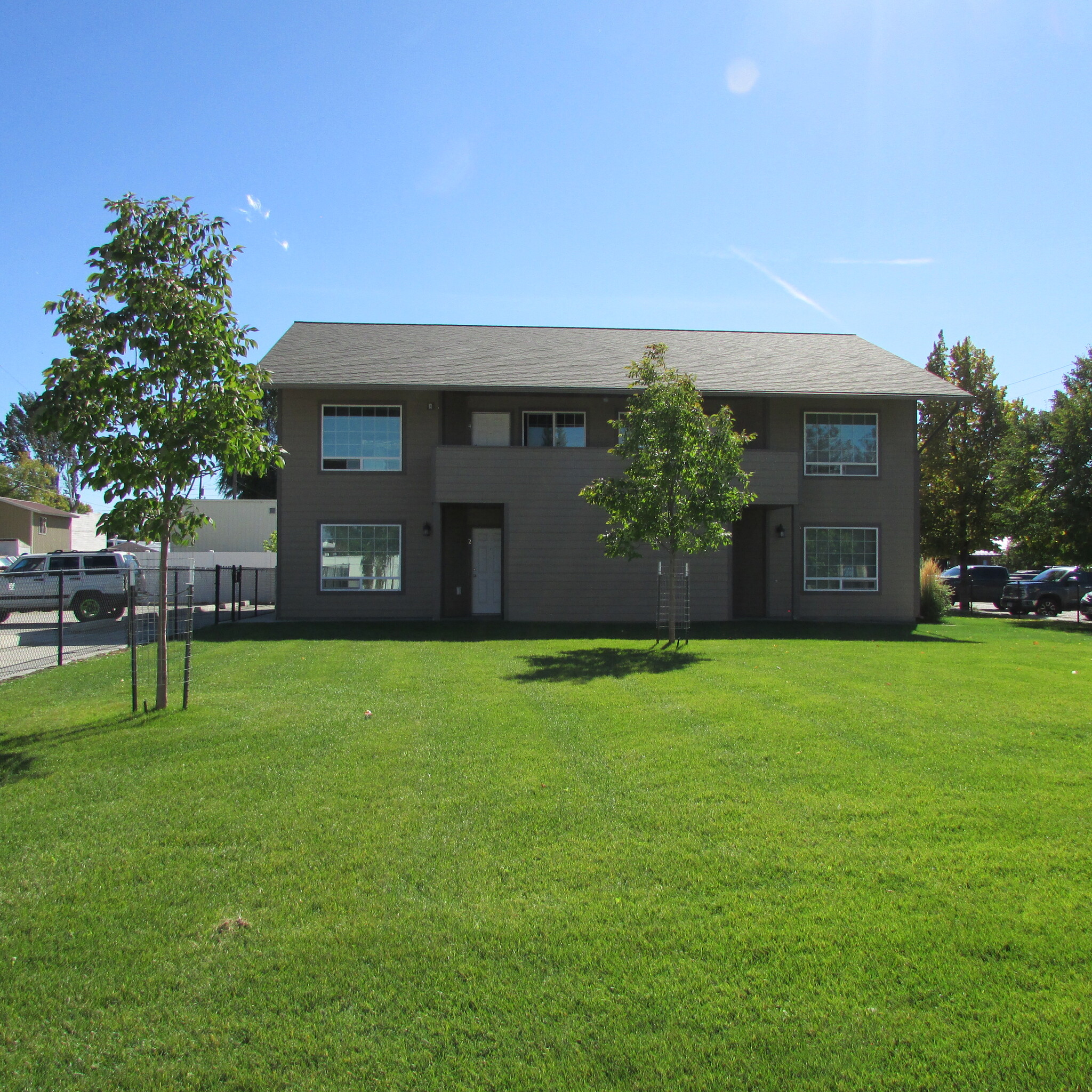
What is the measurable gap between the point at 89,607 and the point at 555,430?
12800 mm

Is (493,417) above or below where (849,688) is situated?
above

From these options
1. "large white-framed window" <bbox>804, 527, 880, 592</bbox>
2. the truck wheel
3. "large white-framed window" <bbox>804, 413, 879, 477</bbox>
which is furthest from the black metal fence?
"large white-framed window" <bbox>804, 413, 879, 477</bbox>

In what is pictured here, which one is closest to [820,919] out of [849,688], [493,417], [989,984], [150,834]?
[989,984]

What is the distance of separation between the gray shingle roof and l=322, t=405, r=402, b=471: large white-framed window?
0.96m

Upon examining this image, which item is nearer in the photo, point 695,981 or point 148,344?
Answer: point 695,981

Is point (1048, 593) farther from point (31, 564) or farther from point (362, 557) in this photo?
point (31, 564)

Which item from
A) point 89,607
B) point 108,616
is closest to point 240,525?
point 108,616

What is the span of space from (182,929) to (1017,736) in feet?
22.9

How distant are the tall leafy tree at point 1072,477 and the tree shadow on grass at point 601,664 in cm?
1723

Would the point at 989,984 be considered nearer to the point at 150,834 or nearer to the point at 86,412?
the point at 150,834

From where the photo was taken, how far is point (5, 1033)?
3.05 m

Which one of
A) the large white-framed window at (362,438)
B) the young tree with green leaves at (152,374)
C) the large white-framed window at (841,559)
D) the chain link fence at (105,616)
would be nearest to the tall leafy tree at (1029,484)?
the large white-framed window at (841,559)

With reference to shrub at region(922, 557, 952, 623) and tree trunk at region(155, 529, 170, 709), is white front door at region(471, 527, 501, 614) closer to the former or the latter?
shrub at region(922, 557, 952, 623)

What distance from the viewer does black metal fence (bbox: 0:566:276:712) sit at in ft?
38.0
